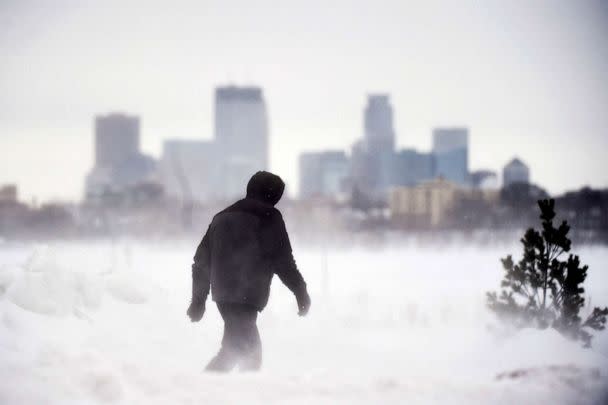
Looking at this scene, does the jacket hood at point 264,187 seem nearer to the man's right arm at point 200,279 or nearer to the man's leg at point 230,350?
the man's right arm at point 200,279

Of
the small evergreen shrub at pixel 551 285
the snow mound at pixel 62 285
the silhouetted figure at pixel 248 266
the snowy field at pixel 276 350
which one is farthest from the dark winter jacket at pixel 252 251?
the small evergreen shrub at pixel 551 285

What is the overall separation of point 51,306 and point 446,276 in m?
21.6

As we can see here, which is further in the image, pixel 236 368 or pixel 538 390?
pixel 236 368

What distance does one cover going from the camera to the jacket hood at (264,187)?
5.44 metres

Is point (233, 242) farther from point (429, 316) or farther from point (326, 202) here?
point (326, 202)

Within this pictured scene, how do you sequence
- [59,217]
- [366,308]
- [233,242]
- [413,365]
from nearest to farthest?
[233,242]
[413,365]
[366,308]
[59,217]

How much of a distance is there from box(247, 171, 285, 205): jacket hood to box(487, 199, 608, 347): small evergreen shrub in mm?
5032

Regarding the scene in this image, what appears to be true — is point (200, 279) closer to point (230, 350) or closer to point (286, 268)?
point (230, 350)

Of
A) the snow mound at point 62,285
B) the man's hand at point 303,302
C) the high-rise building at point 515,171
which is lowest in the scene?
the snow mound at point 62,285

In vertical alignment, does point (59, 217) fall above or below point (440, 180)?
below

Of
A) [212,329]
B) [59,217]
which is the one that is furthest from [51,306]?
[59,217]

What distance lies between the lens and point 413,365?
9898mm

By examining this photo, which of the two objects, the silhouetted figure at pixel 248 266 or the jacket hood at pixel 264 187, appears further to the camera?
the jacket hood at pixel 264 187

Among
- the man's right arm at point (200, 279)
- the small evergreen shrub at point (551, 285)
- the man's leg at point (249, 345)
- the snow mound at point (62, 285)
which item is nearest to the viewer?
the man's leg at point (249, 345)
